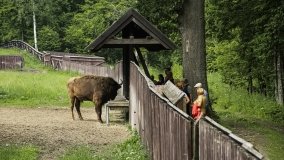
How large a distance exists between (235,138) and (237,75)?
31.4 m

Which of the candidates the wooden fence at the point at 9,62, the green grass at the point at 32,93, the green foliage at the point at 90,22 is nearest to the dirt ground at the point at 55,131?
the green grass at the point at 32,93

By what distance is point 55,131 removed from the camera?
16.3 meters

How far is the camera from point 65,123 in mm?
18328

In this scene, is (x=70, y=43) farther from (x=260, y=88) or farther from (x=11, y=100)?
(x=11, y=100)


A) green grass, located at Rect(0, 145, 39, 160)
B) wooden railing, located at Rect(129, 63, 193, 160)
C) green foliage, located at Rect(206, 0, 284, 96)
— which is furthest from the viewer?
green foliage, located at Rect(206, 0, 284, 96)

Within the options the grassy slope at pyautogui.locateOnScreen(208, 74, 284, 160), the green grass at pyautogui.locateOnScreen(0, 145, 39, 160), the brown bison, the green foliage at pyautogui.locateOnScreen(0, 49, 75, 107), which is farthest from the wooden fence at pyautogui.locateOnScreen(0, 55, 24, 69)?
the green grass at pyautogui.locateOnScreen(0, 145, 39, 160)

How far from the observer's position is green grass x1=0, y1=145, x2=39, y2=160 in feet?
39.0

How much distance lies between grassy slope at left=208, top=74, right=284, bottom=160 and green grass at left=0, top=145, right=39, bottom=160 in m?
5.84

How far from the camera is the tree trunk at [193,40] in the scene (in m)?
18.2

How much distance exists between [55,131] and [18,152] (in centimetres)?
388

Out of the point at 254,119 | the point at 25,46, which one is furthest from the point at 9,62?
the point at 254,119

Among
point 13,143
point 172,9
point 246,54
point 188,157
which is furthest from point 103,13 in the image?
point 188,157

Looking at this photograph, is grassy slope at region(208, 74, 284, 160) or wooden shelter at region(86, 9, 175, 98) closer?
grassy slope at region(208, 74, 284, 160)

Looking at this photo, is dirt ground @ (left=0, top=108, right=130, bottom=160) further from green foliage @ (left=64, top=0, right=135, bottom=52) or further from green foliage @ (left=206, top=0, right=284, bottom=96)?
green foliage @ (left=64, top=0, right=135, bottom=52)
